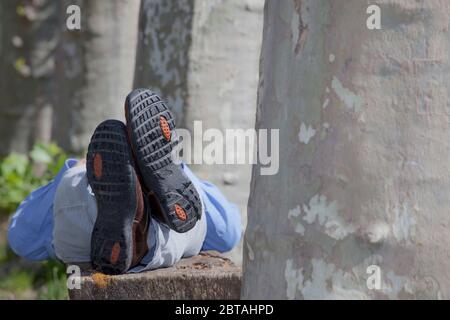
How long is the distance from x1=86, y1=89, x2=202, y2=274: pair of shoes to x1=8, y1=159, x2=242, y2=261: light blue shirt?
38 centimetres

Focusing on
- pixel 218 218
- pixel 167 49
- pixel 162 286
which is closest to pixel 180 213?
pixel 162 286

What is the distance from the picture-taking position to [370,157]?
76.9 inches

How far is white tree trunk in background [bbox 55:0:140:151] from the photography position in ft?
21.6

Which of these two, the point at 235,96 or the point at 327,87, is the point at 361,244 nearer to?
the point at 327,87

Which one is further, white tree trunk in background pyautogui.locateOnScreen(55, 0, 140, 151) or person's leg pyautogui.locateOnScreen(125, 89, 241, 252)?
white tree trunk in background pyautogui.locateOnScreen(55, 0, 140, 151)

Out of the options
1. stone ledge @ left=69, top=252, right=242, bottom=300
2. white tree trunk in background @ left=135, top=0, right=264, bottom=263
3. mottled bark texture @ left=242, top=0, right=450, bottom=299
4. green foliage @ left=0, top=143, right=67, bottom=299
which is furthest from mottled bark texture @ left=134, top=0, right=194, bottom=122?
mottled bark texture @ left=242, top=0, right=450, bottom=299

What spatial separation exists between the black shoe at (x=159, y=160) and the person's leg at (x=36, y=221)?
0.57m

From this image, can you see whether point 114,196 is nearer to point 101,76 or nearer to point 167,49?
point 167,49

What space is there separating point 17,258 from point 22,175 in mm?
874

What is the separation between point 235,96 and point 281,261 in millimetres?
2622

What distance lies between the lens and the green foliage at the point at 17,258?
5328mm

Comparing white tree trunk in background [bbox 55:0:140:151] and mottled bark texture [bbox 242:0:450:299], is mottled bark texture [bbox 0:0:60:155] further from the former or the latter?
mottled bark texture [bbox 242:0:450:299]

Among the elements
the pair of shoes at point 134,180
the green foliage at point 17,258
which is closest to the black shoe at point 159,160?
the pair of shoes at point 134,180
